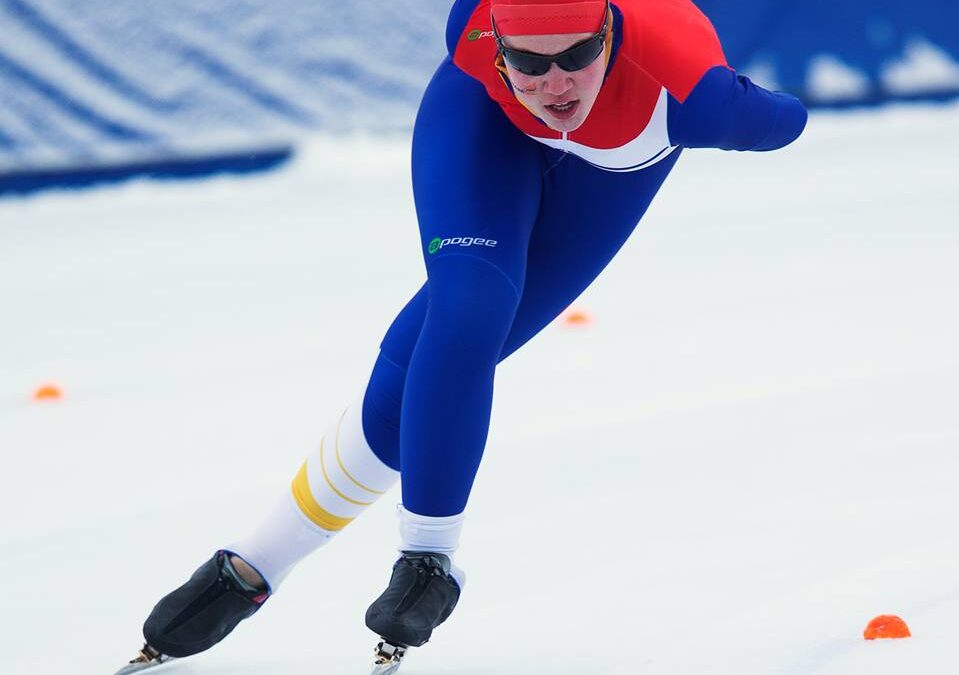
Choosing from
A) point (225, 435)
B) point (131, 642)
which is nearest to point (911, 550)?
point (131, 642)

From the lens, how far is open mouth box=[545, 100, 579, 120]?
185 centimetres

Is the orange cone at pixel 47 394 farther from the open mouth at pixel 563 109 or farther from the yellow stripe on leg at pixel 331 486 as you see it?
the open mouth at pixel 563 109

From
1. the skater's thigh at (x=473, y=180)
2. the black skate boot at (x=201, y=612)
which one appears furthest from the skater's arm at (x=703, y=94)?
the black skate boot at (x=201, y=612)

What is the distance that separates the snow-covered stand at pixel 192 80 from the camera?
19.5 ft

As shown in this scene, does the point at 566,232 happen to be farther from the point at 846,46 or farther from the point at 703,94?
the point at 846,46

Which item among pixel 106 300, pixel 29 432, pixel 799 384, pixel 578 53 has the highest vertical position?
pixel 106 300

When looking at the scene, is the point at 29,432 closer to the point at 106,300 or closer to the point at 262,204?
the point at 106,300

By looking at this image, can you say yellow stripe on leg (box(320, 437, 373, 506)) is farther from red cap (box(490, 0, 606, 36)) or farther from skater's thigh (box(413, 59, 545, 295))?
red cap (box(490, 0, 606, 36))

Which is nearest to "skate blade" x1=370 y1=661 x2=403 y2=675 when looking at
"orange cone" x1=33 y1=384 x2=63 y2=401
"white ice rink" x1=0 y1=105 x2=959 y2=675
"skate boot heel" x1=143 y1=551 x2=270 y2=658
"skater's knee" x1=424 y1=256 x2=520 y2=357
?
"white ice rink" x1=0 y1=105 x2=959 y2=675

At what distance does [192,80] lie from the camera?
20.3 ft

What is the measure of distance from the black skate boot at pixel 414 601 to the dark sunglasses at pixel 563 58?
63cm

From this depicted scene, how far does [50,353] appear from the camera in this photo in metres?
4.22

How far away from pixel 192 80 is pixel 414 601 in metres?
4.78

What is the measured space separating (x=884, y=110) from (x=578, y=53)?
6525mm
